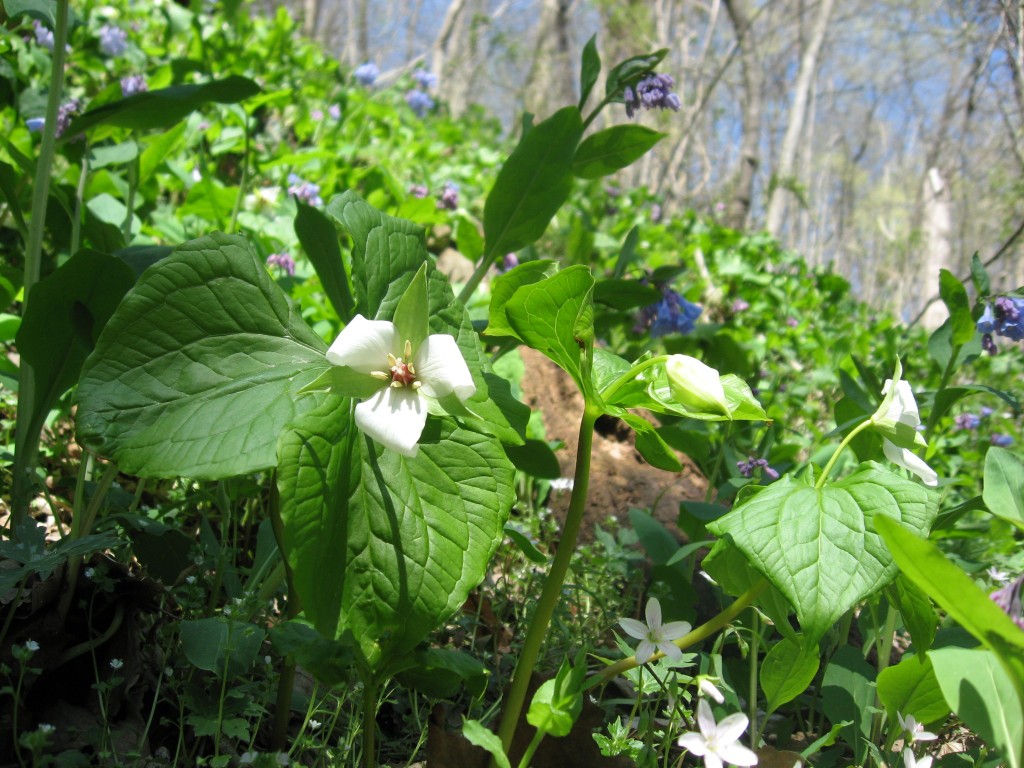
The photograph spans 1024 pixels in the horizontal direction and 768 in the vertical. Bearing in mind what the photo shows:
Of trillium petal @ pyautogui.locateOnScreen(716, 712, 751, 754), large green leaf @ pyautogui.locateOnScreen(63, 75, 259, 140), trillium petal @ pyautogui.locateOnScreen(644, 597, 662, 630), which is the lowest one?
trillium petal @ pyautogui.locateOnScreen(716, 712, 751, 754)

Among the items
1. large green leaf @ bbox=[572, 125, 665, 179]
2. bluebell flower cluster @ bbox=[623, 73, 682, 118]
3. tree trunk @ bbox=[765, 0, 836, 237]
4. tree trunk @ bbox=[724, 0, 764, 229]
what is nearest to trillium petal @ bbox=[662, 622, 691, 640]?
large green leaf @ bbox=[572, 125, 665, 179]

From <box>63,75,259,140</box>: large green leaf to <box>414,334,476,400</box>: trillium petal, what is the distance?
80 centimetres

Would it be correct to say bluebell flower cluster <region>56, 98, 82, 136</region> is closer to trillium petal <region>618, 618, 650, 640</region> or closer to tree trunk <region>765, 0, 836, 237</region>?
trillium petal <region>618, 618, 650, 640</region>

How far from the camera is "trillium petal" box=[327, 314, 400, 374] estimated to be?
2.66 feet

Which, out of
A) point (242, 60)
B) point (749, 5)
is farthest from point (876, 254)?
point (242, 60)

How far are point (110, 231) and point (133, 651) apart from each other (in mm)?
902

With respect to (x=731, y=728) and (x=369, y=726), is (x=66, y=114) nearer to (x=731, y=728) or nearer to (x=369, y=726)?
(x=369, y=726)

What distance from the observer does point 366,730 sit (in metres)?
0.95

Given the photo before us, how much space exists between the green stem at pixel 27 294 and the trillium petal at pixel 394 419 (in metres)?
0.67

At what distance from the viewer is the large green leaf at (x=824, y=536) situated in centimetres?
81

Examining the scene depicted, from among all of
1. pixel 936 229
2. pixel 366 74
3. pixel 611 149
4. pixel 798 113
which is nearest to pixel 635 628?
pixel 611 149

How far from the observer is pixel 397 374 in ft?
2.77

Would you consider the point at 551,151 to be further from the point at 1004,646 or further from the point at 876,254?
the point at 876,254

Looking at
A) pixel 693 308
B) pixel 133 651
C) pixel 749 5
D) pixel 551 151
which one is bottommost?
pixel 133 651
